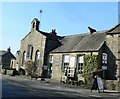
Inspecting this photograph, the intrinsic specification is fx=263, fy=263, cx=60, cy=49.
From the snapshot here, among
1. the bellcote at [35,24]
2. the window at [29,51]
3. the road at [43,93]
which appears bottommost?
the road at [43,93]

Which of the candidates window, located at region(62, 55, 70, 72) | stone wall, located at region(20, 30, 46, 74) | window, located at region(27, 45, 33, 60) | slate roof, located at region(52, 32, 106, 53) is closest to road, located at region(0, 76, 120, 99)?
slate roof, located at region(52, 32, 106, 53)

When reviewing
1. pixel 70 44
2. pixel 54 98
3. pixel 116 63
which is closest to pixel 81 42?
pixel 70 44

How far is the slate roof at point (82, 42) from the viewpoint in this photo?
35094 mm

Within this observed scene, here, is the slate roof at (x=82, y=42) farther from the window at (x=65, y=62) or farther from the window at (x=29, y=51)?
the window at (x=29, y=51)

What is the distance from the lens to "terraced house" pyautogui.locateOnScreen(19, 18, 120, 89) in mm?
33094

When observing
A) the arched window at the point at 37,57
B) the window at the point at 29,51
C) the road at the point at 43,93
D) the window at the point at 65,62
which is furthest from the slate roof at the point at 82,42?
the road at the point at 43,93

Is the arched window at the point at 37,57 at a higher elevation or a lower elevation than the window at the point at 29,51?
lower

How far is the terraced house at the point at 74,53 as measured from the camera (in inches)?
1303

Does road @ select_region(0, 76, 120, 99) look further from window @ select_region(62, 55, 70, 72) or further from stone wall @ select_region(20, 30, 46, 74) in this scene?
stone wall @ select_region(20, 30, 46, 74)

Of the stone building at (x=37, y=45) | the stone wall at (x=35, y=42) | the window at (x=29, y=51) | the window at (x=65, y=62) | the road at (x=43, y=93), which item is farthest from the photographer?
the window at (x=29, y=51)

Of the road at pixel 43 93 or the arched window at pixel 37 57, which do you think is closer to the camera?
the road at pixel 43 93

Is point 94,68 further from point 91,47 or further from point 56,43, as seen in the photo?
point 56,43

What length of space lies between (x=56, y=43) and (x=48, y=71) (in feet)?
16.9

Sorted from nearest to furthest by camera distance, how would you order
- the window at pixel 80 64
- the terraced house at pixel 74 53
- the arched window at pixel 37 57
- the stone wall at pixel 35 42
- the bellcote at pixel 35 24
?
the terraced house at pixel 74 53 → the window at pixel 80 64 → the stone wall at pixel 35 42 → the arched window at pixel 37 57 → the bellcote at pixel 35 24
